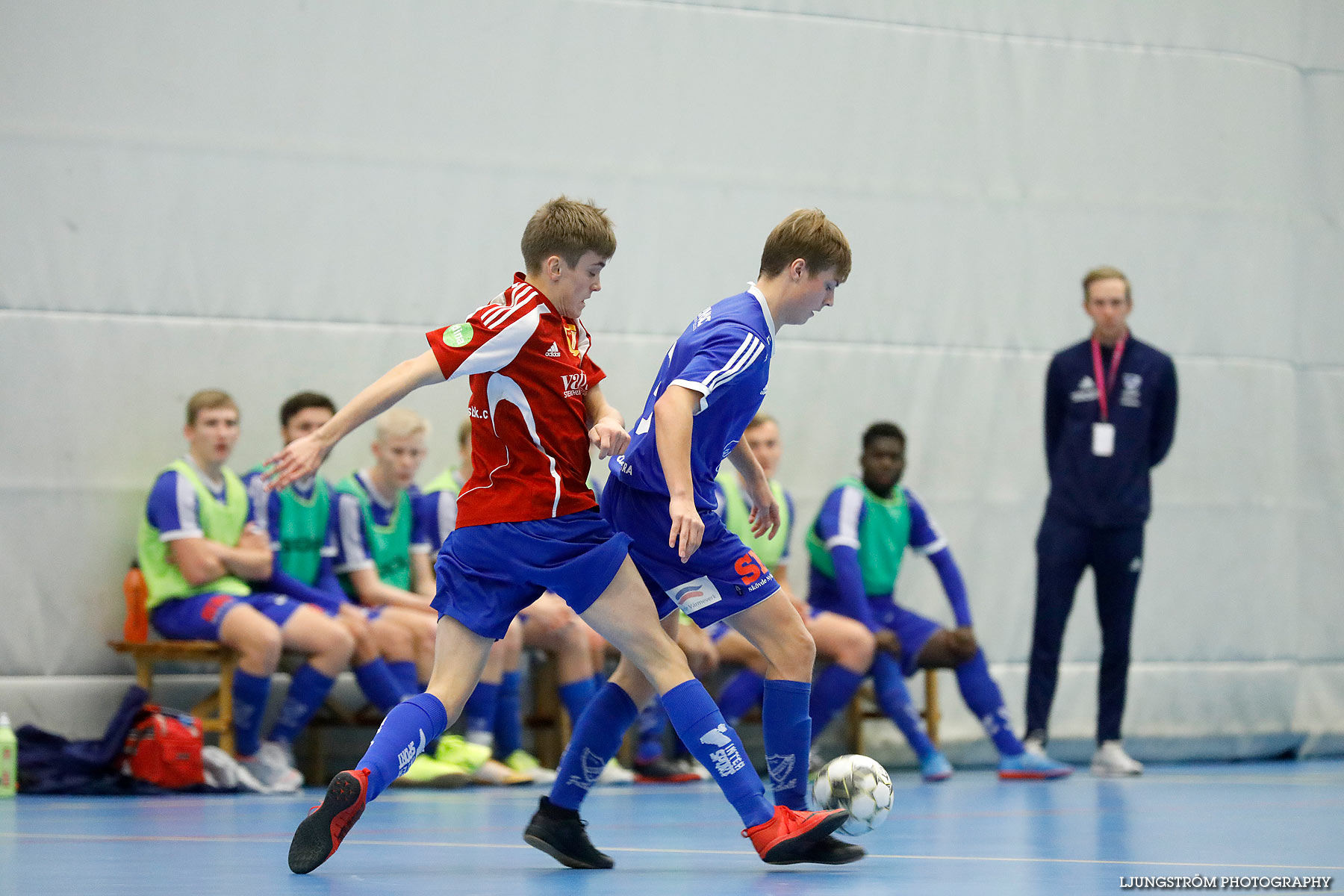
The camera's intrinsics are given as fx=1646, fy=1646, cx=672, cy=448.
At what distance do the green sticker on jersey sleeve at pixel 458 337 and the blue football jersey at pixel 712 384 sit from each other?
51cm

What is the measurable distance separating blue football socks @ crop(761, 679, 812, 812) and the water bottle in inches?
154

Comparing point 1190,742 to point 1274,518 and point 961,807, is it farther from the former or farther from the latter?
point 961,807

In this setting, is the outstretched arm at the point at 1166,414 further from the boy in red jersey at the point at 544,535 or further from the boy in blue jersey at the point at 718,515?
the boy in red jersey at the point at 544,535

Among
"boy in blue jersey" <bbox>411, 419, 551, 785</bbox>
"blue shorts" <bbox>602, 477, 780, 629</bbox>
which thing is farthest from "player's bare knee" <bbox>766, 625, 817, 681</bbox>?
"boy in blue jersey" <bbox>411, 419, 551, 785</bbox>

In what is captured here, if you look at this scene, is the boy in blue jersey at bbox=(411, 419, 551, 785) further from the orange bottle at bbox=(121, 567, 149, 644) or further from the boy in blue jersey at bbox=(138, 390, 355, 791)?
the orange bottle at bbox=(121, 567, 149, 644)

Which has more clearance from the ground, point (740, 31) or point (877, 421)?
point (740, 31)

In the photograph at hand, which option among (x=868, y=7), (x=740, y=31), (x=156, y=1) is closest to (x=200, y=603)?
(x=156, y=1)

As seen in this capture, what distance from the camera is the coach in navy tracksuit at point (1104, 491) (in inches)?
315

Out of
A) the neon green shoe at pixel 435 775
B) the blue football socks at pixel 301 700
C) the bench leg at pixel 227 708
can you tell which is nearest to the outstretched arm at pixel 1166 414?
the neon green shoe at pixel 435 775

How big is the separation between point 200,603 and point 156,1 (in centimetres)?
297

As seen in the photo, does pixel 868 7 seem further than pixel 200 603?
Yes

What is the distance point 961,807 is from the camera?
6.18 metres

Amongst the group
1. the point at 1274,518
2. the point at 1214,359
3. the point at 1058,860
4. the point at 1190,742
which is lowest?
the point at 1190,742

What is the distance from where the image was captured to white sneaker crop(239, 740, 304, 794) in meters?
7.17
